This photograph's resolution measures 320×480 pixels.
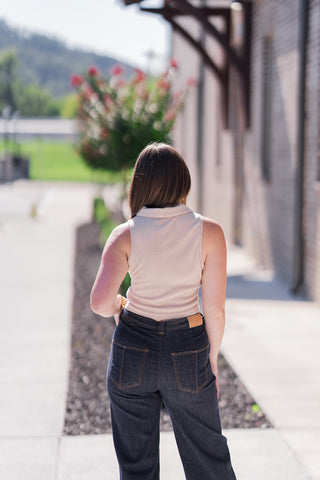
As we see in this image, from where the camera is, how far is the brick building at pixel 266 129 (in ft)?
29.7

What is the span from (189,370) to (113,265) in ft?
1.58

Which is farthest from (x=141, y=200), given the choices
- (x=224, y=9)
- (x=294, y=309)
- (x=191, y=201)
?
(x=191, y=201)

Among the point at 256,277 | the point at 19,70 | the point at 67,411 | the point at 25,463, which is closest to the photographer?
the point at 25,463

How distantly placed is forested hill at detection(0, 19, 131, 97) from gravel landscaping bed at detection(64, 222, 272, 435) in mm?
86724

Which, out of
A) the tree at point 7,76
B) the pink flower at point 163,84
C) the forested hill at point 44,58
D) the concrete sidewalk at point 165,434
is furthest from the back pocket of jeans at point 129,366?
the forested hill at point 44,58

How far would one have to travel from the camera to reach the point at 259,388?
5473 mm

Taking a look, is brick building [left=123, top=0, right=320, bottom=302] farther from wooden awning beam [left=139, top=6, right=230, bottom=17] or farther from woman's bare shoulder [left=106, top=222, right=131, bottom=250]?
woman's bare shoulder [left=106, top=222, right=131, bottom=250]

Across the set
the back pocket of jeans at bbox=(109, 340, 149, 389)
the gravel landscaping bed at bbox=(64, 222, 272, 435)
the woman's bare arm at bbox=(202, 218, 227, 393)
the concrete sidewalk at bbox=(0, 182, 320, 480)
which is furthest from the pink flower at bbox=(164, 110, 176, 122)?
the back pocket of jeans at bbox=(109, 340, 149, 389)

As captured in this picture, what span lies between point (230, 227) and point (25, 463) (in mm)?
10070

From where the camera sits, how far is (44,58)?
11494 cm

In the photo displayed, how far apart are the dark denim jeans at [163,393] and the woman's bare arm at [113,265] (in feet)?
0.42

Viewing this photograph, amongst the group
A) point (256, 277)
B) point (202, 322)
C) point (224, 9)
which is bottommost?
point (256, 277)

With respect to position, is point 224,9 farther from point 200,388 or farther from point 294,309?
point 200,388

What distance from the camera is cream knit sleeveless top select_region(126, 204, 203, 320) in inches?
109
